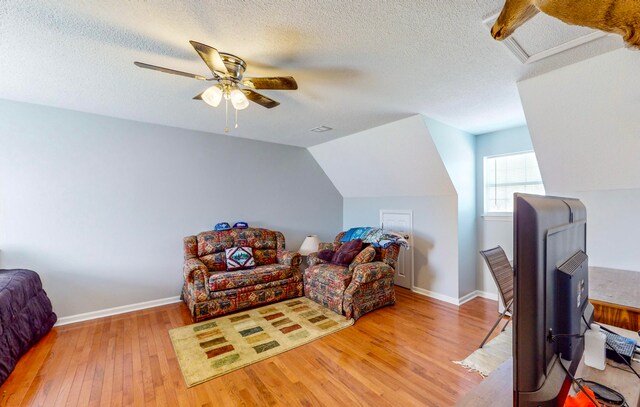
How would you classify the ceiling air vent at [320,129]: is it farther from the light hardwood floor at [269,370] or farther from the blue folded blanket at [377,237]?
the light hardwood floor at [269,370]

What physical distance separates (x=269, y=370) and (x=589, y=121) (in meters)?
3.35

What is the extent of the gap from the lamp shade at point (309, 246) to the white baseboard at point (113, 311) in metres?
1.88

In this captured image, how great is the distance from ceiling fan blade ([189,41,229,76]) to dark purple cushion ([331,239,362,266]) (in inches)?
102

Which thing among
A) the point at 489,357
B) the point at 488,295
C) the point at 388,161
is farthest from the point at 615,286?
the point at 388,161

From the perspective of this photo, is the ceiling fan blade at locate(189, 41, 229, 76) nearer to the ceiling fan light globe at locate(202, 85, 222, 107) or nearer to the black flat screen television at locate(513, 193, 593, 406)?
the ceiling fan light globe at locate(202, 85, 222, 107)

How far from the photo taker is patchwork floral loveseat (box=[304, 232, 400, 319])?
10.2ft

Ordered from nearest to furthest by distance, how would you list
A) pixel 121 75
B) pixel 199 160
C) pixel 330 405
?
pixel 330 405 → pixel 121 75 → pixel 199 160

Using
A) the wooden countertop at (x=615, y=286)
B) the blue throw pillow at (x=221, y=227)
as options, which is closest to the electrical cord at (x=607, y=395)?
the wooden countertop at (x=615, y=286)

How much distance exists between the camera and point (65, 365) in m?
2.24

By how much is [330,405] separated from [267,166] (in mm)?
3414

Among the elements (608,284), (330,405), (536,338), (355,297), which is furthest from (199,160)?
(608,284)

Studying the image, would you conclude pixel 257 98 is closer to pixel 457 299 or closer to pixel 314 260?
pixel 314 260

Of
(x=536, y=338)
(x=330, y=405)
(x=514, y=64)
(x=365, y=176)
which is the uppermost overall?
(x=514, y=64)

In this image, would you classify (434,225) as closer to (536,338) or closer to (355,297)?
(355,297)
